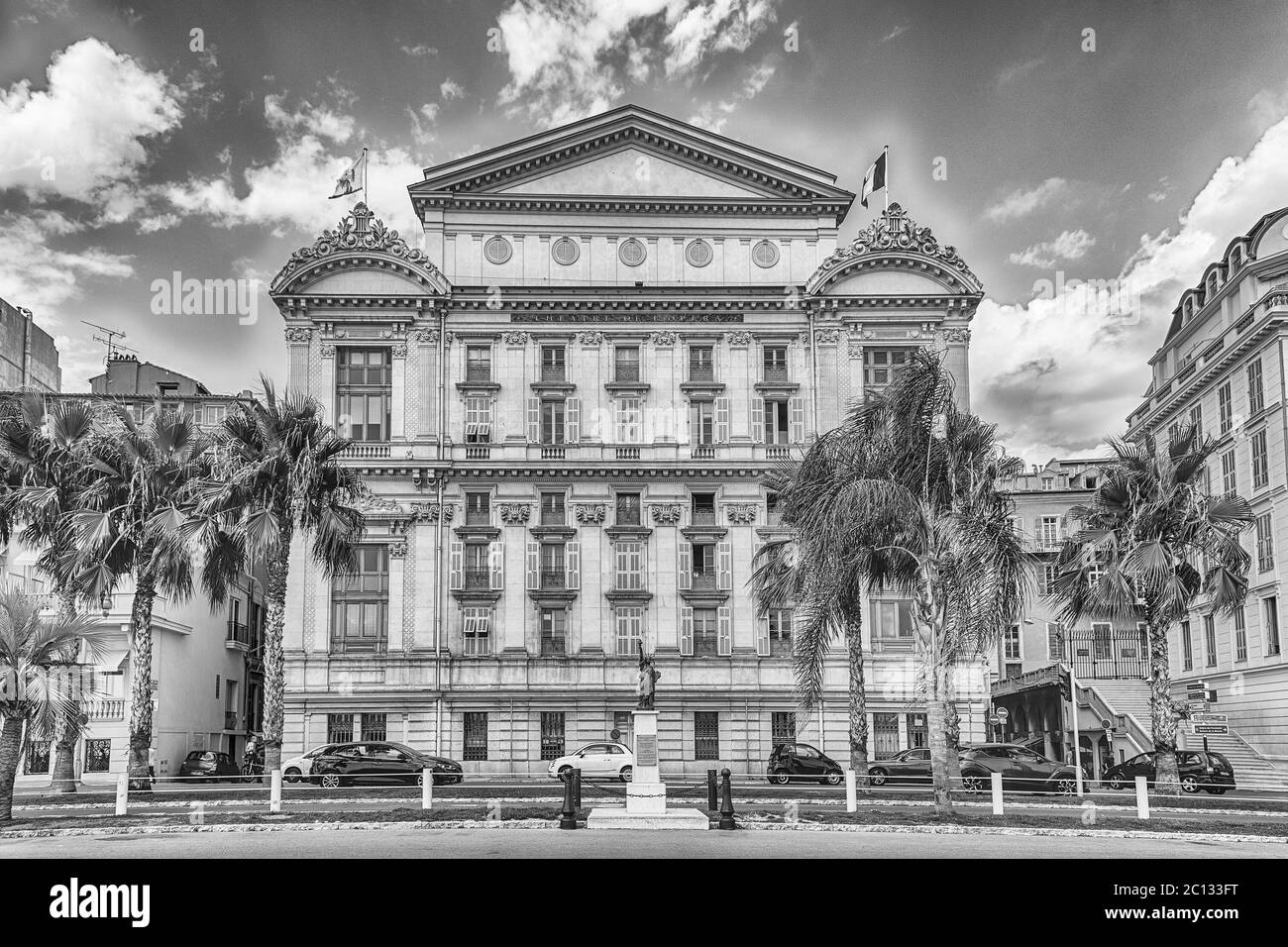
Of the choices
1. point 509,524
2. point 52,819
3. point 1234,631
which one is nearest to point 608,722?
point 509,524

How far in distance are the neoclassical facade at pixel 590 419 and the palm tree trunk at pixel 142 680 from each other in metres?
12.8

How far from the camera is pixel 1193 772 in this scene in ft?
136

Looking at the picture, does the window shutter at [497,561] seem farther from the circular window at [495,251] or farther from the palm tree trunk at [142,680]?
the palm tree trunk at [142,680]

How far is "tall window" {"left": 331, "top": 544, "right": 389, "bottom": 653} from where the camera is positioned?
1986 inches

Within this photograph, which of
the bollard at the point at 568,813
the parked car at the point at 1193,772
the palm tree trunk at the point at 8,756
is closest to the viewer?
the bollard at the point at 568,813

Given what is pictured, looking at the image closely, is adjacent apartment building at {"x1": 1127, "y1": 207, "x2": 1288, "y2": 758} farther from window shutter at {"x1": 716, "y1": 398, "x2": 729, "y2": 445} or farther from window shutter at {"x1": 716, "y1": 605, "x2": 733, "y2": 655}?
window shutter at {"x1": 716, "y1": 605, "x2": 733, "y2": 655}

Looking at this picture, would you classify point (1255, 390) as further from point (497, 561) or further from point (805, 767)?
point (497, 561)

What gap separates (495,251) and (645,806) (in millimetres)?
32041

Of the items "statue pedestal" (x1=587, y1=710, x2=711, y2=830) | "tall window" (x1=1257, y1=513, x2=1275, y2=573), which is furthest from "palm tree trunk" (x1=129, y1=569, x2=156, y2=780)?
"tall window" (x1=1257, y1=513, x2=1275, y2=573)

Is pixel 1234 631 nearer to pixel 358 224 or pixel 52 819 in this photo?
pixel 358 224

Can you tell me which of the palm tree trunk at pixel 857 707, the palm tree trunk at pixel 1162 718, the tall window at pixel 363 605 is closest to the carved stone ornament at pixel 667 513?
the tall window at pixel 363 605

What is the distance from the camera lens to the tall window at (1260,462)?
2052 inches

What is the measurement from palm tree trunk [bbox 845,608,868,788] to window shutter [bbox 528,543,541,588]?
55.7ft
